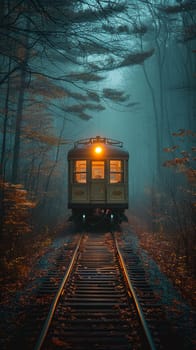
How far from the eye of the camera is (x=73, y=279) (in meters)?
6.28

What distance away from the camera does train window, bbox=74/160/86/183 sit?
13.0 metres

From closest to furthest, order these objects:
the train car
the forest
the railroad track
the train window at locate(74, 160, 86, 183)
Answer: the railroad track → the forest → the train car → the train window at locate(74, 160, 86, 183)

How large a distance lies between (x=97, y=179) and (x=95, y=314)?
341 inches

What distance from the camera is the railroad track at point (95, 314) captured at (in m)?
3.76

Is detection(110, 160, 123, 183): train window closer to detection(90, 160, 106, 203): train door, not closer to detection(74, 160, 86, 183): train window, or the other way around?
detection(90, 160, 106, 203): train door

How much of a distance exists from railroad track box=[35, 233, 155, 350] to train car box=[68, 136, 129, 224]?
553 cm

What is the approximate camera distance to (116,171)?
42.9ft

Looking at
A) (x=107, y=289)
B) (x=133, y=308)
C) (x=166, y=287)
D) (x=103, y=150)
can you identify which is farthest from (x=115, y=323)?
(x=103, y=150)

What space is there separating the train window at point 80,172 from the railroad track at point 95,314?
19.3 feet

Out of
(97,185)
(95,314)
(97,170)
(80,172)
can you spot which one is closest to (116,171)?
(97,170)

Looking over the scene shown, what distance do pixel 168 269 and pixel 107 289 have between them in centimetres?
198

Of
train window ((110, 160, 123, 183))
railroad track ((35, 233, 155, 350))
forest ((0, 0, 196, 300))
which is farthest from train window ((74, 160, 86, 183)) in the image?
railroad track ((35, 233, 155, 350))

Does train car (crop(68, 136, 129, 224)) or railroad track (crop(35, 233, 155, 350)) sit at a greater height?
train car (crop(68, 136, 129, 224))

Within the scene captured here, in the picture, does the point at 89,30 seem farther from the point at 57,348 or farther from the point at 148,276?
the point at 148,276
